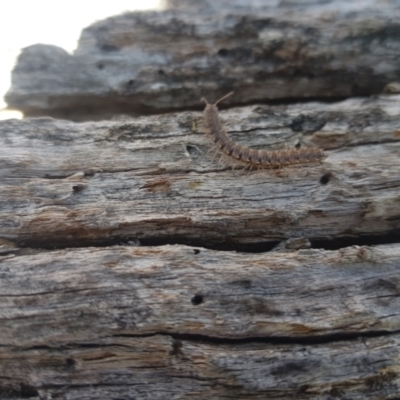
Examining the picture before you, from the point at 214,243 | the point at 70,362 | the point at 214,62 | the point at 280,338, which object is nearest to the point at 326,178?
the point at 214,243

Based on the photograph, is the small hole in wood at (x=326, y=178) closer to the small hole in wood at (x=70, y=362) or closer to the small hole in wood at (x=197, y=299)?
the small hole in wood at (x=197, y=299)

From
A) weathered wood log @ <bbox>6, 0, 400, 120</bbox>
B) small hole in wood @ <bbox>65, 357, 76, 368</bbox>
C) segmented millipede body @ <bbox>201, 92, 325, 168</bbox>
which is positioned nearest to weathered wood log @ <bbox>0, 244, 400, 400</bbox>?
small hole in wood @ <bbox>65, 357, 76, 368</bbox>

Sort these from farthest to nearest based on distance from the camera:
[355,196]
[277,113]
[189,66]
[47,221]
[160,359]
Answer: [189,66], [277,113], [355,196], [47,221], [160,359]

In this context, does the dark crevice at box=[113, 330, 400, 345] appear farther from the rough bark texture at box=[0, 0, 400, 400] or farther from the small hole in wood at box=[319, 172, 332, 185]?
the small hole in wood at box=[319, 172, 332, 185]

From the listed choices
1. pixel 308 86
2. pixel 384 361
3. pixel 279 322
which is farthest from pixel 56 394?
pixel 308 86

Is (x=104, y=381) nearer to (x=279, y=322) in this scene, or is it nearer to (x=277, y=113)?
(x=279, y=322)

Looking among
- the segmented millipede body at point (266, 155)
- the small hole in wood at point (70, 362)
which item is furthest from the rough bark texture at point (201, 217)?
the segmented millipede body at point (266, 155)

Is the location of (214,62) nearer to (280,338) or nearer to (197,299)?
(197,299)
